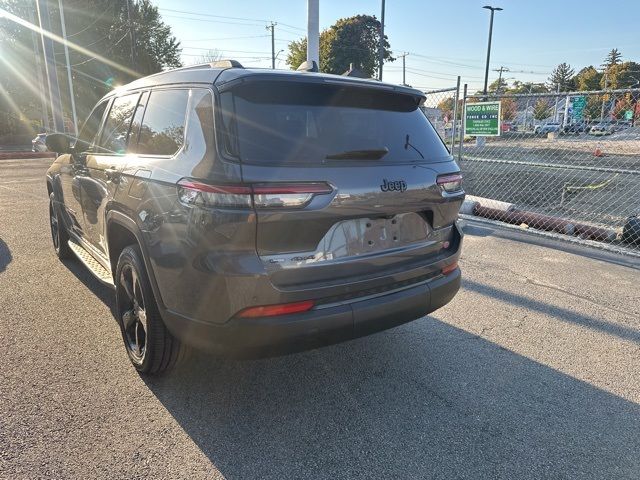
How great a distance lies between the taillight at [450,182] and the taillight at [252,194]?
949 mm

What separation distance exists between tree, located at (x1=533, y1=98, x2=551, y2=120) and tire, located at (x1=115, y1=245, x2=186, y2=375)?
8.33 meters

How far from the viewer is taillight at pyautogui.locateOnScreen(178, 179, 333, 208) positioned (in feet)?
7.03

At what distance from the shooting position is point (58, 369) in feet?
10.2

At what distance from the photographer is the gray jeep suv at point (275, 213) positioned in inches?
86.8

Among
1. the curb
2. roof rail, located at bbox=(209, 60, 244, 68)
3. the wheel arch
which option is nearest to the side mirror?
the wheel arch

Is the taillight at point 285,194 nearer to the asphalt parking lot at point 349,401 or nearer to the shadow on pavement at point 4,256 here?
the asphalt parking lot at point 349,401

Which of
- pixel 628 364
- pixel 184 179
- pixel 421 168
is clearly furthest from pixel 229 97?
pixel 628 364

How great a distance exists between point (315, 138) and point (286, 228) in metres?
0.54

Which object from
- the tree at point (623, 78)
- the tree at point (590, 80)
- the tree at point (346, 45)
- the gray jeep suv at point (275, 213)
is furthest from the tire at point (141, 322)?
the tree at point (590, 80)

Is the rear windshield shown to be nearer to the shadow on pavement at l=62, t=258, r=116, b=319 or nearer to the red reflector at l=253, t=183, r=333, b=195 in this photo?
the red reflector at l=253, t=183, r=333, b=195

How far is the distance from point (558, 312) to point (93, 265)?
4.15m

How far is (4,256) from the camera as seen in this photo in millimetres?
5535

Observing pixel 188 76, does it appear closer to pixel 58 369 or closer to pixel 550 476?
pixel 58 369

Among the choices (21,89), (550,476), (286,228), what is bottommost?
(550,476)
